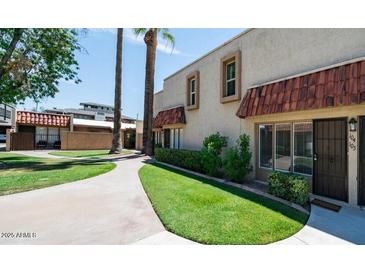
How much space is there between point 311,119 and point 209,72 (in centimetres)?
644

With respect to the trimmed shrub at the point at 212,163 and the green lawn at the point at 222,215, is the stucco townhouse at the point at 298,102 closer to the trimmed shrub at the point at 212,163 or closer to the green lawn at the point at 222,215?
the trimmed shrub at the point at 212,163

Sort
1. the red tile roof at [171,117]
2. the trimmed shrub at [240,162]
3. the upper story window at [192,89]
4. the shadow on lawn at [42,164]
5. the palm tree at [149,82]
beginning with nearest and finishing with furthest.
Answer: the trimmed shrub at [240,162]
the shadow on lawn at [42,164]
the upper story window at [192,89]
the red tile roof at [171,117]
the palm tree at [149,82]

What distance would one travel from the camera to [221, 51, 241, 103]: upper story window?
1001 cm

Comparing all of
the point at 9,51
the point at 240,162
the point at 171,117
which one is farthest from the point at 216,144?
the point at 9,51

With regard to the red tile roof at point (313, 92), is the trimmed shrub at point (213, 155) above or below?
below

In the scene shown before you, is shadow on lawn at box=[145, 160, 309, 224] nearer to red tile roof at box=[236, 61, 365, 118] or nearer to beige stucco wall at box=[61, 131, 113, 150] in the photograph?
red tile roof at box=[236, 61, 365, 118]

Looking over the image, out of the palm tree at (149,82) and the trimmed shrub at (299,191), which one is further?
the palm tree at (149,82)

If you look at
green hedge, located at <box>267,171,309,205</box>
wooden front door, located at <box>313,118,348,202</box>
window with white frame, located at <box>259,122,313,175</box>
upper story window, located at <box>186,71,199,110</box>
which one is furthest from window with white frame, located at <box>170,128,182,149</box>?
wooden front door, located at <box>313,118,348,202</box>

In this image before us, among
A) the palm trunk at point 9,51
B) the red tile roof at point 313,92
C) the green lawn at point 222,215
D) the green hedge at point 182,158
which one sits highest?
the palm trunk at point 9,51

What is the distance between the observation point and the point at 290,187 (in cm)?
652

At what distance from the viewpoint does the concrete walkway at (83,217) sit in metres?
4.13

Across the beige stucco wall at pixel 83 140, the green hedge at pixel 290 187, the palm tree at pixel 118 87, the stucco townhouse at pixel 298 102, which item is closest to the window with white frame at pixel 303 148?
the stucco townhouse at pixel 298 102

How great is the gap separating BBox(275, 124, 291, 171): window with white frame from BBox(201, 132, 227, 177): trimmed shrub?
2.42 meters

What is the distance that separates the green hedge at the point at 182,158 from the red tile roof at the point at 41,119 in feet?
57.6
